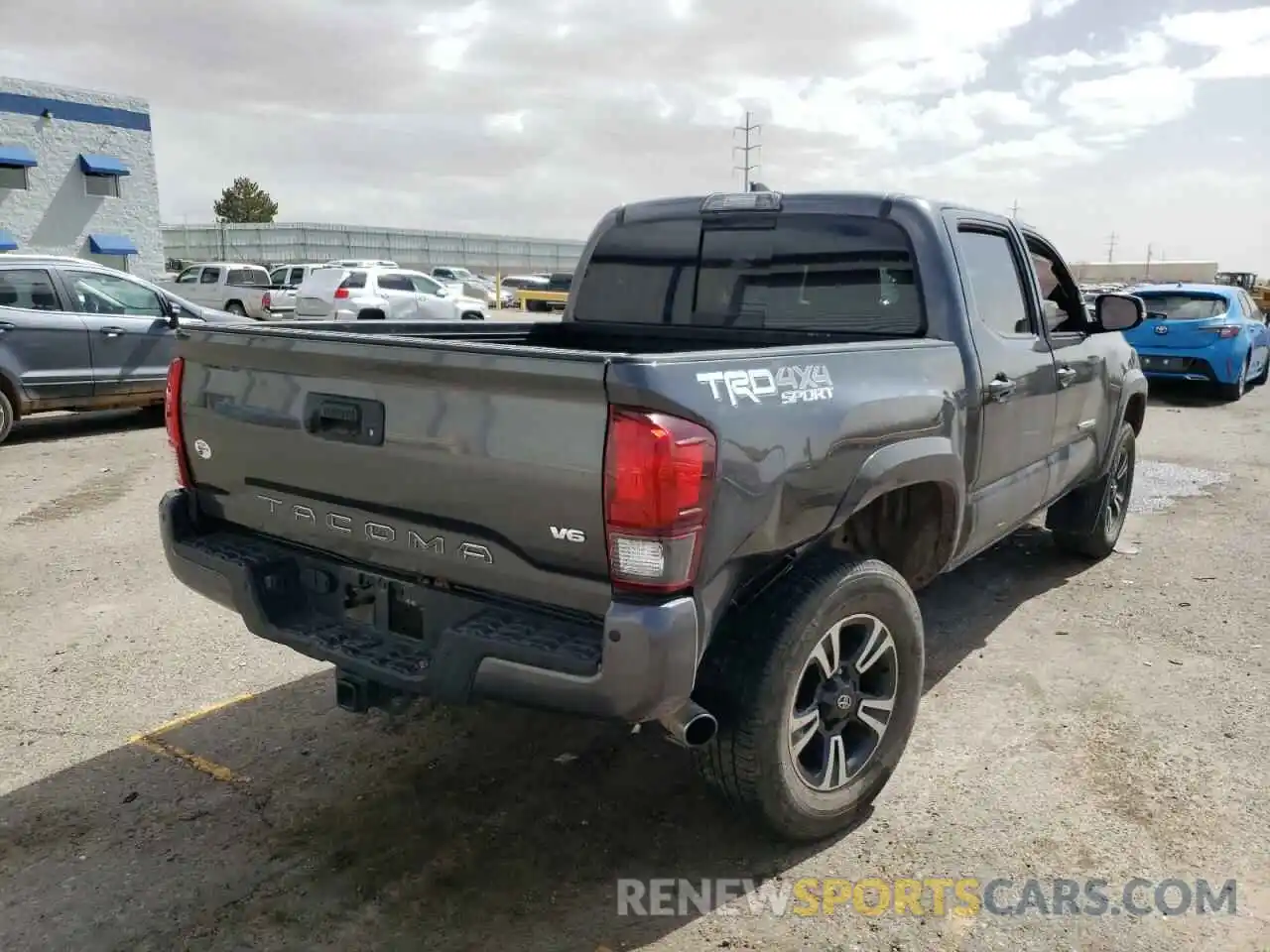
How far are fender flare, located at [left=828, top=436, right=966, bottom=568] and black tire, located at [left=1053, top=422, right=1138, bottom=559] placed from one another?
8.08 feet

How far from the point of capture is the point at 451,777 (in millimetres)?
3465

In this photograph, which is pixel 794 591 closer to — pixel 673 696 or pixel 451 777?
pixel 673 696

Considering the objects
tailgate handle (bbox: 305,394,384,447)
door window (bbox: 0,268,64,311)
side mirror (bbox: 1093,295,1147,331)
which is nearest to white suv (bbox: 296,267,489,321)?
door window (bbox: 0,268,64,311)

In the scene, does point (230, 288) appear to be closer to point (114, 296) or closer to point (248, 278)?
point (248, 278)

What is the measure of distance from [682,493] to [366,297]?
2118 centimetres

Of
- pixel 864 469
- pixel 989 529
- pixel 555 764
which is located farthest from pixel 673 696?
pixel 989 529

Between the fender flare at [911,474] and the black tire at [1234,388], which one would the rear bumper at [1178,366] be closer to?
the black tire at [1234,388]

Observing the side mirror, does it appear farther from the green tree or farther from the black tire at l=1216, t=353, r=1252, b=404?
the green tree

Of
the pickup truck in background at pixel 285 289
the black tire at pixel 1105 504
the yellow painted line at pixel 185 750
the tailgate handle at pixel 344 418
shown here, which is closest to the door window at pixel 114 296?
the yellow painted line at pixel 185 750

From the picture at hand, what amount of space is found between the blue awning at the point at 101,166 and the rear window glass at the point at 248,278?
6067mm

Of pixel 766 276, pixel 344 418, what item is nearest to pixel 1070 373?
pixel 766 276

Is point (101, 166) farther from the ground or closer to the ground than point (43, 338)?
farther from the ground

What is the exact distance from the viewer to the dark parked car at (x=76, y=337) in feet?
30.4

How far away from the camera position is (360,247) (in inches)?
2347
